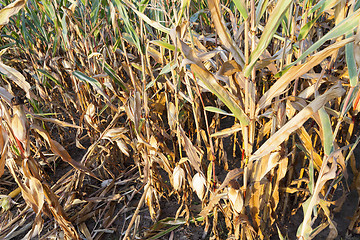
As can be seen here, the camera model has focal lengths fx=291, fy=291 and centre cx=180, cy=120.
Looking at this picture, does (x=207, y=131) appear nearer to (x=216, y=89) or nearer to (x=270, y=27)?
(x=216, y=89)

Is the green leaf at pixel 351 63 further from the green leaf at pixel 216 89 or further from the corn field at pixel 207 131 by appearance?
the green leaf at pixel 216 89

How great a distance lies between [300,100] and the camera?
68 cm

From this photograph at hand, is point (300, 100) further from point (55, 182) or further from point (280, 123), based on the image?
point (55, 182)

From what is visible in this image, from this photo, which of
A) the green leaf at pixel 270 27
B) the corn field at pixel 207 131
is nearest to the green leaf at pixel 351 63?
the corn field at pixel 207 131

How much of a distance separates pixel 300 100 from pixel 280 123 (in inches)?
4.1

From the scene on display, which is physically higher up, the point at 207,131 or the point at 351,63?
the point at 351,63

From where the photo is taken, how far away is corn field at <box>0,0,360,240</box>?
0.58 meters

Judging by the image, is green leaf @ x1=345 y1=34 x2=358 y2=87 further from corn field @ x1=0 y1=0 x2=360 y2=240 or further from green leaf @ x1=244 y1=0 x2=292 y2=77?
green leaf @ x1=244 y1=0 x2=292 y2=77

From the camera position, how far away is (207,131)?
960 mm

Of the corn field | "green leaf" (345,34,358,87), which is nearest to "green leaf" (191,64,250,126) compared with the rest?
the corn field

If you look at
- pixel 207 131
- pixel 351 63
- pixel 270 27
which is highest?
pixel 270 27

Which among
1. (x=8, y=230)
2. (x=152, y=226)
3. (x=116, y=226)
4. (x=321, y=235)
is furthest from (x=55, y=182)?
(x=321, y=235)

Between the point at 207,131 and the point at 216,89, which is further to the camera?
the point at 207,131

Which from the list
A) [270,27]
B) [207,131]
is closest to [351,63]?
[270,27]
